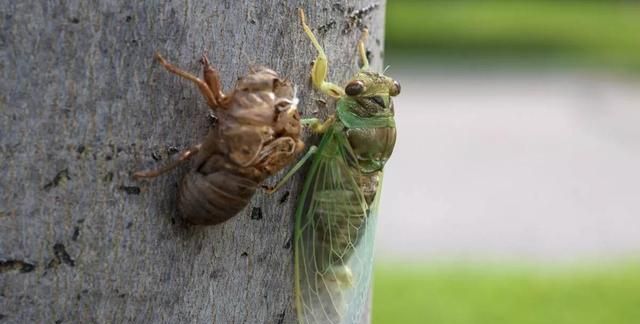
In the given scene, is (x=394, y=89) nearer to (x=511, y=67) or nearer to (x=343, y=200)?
(x=343, y=200)

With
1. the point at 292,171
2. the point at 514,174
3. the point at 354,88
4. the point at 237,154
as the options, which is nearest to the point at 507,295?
the point at 514,174

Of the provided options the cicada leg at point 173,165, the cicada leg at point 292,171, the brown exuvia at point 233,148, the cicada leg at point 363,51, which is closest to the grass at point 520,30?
the cicada leg at point 363,51

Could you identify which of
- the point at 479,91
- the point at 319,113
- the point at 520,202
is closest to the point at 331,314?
the point at 319,113

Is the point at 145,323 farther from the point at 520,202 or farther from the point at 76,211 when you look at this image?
the point at 520,202

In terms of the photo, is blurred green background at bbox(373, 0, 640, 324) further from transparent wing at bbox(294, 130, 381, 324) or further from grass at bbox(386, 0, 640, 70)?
transparent wing at bbox(294, 130, 381, 324)

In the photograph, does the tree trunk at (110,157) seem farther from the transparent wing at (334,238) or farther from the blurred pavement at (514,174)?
the blurred pavement at (514,174)

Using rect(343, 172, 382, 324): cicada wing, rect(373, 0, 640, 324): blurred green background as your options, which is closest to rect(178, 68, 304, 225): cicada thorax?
rect(343, 172, 382, 324): cicada wing
